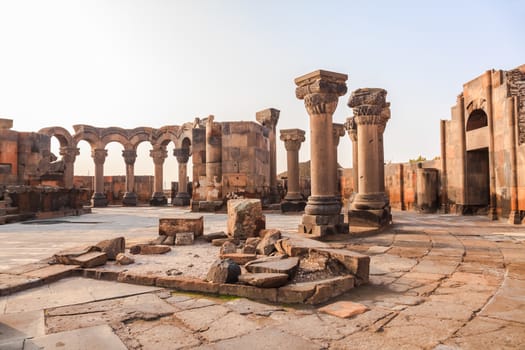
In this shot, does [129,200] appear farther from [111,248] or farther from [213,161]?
[111,248]

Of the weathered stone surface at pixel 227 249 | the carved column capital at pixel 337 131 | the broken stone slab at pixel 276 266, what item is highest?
the carved column capital at pixel 337 131

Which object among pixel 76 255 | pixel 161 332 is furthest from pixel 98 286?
pixel 161 332

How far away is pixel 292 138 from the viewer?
16.4 metres

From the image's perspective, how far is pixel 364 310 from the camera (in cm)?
325

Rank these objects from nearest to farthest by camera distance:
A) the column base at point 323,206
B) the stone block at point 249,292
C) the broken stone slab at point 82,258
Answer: the stone block at point 249,292 → the broken stone slab at point 82,258 → the column base at point 323,206

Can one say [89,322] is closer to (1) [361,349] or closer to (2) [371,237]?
(1) [361,349]

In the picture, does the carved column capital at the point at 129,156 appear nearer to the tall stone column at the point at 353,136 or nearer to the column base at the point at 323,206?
the tall stone column at the point at 353,136

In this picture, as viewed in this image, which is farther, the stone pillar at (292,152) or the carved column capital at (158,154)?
the carved column capital at (158,154)

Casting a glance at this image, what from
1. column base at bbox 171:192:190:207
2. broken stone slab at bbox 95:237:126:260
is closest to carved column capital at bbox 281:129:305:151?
column base at bbox 171:192:190:207

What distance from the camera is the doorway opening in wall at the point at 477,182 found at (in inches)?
563

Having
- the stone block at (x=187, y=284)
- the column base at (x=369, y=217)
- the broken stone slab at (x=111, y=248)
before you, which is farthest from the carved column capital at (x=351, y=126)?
→ the stone block at (x=187, y=284)

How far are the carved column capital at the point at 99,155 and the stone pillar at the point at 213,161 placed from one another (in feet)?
37.3

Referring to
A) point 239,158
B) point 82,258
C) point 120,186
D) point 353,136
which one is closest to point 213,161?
point 239,158

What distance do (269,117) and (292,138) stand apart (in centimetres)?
223
